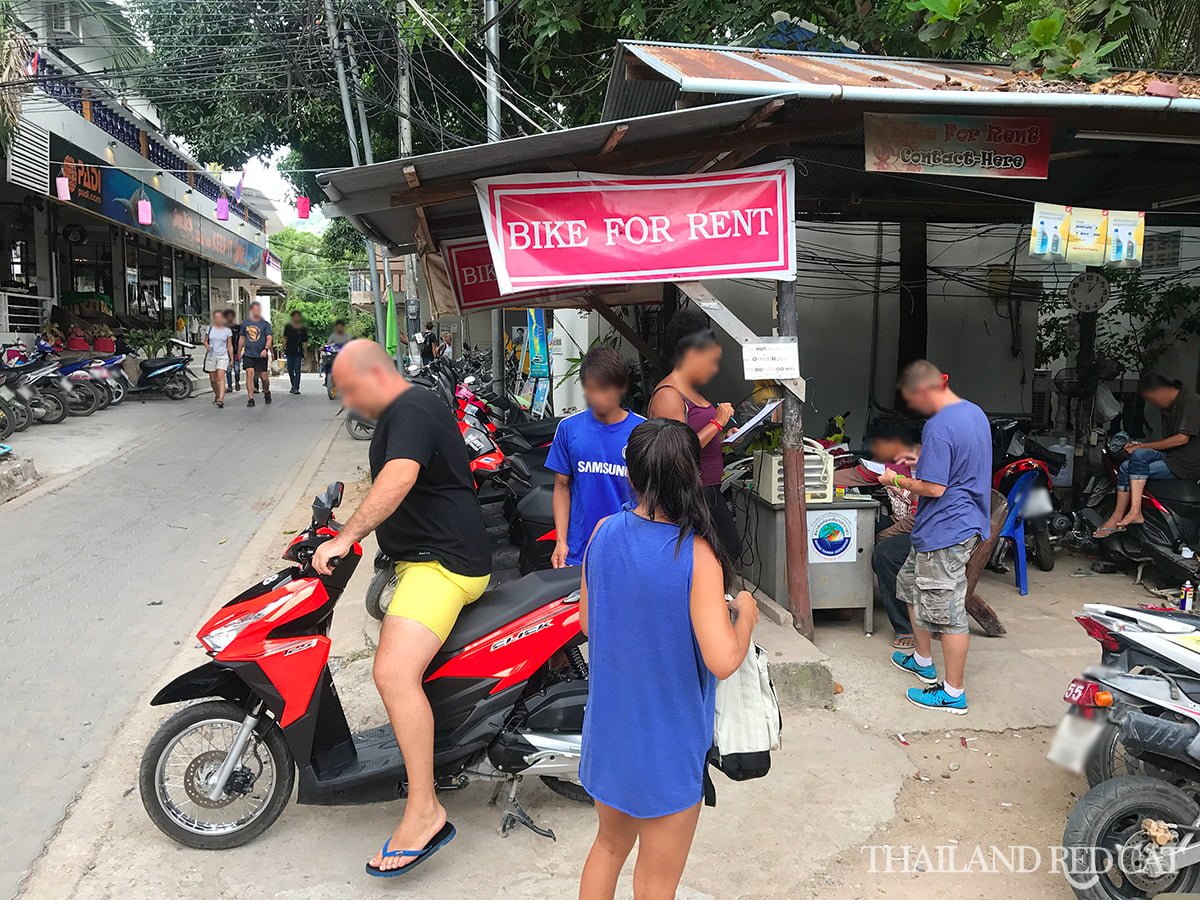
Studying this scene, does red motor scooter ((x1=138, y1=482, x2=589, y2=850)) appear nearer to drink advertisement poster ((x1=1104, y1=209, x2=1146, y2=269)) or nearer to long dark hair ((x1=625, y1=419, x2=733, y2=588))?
long dark hair ((x1=625, y1=419, x2=733, y2=588))

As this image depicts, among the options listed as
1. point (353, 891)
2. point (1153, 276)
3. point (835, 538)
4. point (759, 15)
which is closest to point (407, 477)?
point (353, 891)

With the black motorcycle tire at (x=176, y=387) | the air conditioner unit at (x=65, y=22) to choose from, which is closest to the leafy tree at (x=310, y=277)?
the air conditioner unit at (x=65, y=22)

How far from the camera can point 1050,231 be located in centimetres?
478

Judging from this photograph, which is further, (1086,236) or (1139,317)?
(1139,317)

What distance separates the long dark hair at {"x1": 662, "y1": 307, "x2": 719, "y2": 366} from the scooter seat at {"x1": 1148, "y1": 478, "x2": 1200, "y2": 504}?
12.6 ft

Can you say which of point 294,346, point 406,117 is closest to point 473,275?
point 406,117

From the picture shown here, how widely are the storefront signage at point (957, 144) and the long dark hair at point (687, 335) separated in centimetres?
125

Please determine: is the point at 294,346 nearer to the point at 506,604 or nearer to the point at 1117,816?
the point at 506,604

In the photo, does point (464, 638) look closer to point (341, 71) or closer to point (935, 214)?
point (935, 214)

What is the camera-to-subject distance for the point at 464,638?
3111mm

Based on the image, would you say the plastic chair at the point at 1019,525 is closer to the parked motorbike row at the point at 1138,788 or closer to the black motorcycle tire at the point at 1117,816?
the parked motorbike row at the point at 1138,788

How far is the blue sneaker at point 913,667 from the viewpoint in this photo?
14.8 ft

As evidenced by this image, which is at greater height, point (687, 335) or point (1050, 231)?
point (1050, 231)

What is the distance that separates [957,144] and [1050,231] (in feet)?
2.31
